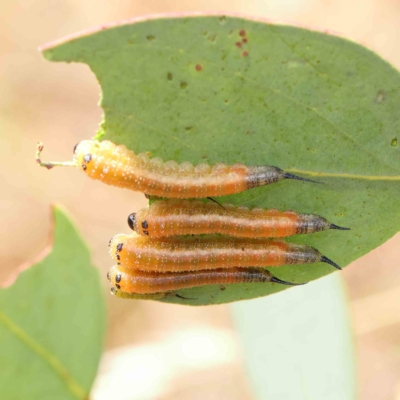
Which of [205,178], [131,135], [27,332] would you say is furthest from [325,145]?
[27,332]

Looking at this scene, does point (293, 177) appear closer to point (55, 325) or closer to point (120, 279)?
point (120, 279)

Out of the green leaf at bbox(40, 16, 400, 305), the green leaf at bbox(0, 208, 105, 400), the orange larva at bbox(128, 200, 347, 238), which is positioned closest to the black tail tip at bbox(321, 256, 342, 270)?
the green leaf at bbox(40, 16, 400, 305)

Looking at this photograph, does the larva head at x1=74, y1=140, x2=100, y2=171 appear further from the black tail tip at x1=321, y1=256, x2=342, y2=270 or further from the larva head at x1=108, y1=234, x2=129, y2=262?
the black tail tip at x1=321, y1=256, x2=342, y2=270

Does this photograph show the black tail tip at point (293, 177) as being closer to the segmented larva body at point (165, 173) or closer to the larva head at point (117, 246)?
the segmented larva body at point (165, 173)

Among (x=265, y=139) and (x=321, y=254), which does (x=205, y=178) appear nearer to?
(x=265, y=139)

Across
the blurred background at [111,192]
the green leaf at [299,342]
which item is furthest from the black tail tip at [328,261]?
the blurred background at [111,192]
